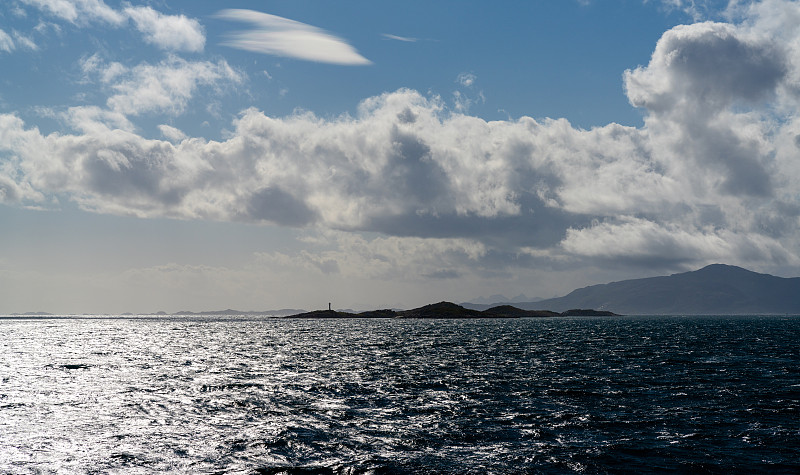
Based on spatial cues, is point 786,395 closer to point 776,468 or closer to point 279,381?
point 776,468

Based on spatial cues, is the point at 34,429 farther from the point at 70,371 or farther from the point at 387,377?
the point at 70,371

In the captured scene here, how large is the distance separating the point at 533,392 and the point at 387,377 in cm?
1796

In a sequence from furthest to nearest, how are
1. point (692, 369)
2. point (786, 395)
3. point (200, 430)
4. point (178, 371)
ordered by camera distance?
point (178, 371) → point (692, 369) → point (786, 395) → point (200, 430)

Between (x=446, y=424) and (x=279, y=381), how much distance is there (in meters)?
27.5

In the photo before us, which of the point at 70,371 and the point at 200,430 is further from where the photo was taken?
the point at 70,371

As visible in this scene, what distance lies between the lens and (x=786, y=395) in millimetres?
44938

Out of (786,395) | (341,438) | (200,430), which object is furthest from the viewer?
(786,395)

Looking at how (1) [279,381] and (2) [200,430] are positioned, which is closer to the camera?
(2) [200,430]

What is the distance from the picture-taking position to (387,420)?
3762 cm

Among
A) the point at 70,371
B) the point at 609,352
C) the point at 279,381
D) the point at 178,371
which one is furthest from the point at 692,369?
the point at 70,371

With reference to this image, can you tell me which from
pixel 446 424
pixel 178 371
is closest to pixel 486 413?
pixel 446 424

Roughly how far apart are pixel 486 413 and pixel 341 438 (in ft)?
40.4

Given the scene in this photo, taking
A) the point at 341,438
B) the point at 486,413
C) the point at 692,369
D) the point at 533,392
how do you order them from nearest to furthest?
the point at 341,438 < the point at 486,413 < the point at 533,392 < the point at 692,369

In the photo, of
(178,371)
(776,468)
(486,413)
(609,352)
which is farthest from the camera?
(609,352)
